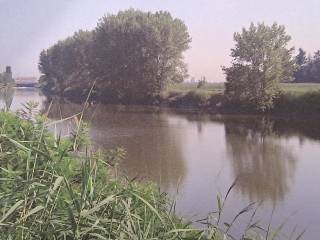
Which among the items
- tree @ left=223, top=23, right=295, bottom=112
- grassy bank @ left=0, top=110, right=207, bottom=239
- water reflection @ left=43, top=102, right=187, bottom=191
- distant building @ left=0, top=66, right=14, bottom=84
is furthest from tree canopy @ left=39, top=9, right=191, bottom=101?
grassy bank @ left=0, top=110, right=207, bottom=239

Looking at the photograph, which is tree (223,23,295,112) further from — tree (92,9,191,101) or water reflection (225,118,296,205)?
tree (92,9,191,101)

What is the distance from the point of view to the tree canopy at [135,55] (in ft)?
131

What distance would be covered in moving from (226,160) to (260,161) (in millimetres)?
1056

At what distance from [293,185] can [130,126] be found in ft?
44.1

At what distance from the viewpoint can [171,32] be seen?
3975 cm

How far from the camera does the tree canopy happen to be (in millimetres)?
39875

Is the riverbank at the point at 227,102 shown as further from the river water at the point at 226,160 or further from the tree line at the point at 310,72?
the tree line at the point at 310,72

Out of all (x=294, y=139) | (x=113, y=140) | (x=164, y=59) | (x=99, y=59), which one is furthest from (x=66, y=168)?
(x=99, y=59)

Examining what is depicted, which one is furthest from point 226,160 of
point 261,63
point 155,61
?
point 155,61

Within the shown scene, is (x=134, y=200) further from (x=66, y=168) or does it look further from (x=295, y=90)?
(x=295, y=90)

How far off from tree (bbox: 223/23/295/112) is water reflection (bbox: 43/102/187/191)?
652cm

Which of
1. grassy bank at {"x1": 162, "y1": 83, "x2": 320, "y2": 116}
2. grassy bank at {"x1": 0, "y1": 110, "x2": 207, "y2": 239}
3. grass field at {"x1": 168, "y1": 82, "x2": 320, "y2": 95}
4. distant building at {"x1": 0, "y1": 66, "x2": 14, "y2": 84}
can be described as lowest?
grassy bank at {"x1": 162, "y1": 83, "x2": 320, "y2": 116}

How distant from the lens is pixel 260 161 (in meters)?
14.8

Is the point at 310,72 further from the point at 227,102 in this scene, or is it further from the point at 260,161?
the point at 260,161
